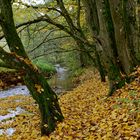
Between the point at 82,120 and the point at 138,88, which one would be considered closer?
the point at 82,120

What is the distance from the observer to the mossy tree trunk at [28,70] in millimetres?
6785

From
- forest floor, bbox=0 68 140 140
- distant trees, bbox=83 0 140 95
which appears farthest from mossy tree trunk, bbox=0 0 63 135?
distant trees, bbox=83 0 140 95

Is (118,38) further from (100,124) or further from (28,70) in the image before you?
(100,124)

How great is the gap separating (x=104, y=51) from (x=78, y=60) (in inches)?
844

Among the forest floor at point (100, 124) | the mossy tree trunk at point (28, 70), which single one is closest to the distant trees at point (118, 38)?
the forest floor at point (100, 124)

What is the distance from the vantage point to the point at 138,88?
8273mm

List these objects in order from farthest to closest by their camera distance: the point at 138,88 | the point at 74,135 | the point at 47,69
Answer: the point at 47,69 → the point at 138,88 → the point at 74,135

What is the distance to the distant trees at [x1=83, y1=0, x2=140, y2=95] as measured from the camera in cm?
933

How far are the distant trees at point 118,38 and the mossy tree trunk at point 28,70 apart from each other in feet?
9.74

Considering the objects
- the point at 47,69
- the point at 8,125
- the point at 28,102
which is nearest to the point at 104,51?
the point at 8,125

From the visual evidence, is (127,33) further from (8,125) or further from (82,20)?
(82,20)

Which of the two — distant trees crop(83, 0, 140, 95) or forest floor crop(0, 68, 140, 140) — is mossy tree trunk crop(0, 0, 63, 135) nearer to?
forest floor crop(0, 68, 140, 140)

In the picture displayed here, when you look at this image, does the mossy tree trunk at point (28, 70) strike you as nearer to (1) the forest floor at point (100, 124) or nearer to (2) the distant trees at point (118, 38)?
(1) the forest floor at point (100, 124)

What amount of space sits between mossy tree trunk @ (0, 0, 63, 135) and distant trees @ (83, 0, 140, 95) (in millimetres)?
2968
